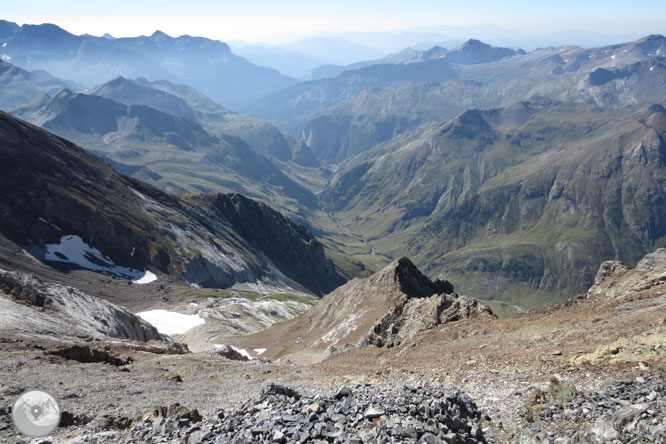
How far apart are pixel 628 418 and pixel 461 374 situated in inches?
532

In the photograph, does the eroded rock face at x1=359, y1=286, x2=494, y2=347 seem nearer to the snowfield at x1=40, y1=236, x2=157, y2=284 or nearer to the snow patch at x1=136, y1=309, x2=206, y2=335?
the snow patch at x1=136, y1=309, x2=206, y2=335

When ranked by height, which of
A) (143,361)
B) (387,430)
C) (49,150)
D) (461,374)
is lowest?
(143,361)

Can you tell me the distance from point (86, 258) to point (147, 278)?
73.7 ft

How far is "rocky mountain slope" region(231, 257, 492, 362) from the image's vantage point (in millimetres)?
53000

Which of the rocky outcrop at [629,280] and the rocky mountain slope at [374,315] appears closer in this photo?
the rocky outcrop at [629,280]

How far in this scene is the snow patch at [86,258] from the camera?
511ft

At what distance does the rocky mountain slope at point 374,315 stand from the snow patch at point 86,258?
80.1m

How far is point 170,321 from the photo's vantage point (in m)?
134

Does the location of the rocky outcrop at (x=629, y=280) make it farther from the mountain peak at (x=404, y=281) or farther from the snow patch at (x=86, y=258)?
the snow patch at (x=86, y=258)

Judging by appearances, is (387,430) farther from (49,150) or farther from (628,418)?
(49,150)

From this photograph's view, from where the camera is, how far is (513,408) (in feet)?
76.2

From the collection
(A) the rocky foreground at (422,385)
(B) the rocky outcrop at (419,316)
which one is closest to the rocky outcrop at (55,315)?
(A) the rocky foreground at (422,385)

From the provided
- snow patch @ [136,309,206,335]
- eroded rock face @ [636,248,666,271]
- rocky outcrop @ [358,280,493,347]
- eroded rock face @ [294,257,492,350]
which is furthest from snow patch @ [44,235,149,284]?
eroded rock face @ [636,248,666,271]

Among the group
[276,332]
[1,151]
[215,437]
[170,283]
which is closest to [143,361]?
[215,437]
